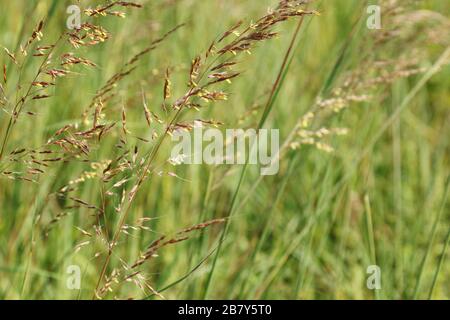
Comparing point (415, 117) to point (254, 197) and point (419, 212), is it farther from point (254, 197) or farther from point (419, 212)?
point (254, 197)

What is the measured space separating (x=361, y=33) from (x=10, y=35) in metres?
1.24

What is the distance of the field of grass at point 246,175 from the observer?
1.71 m

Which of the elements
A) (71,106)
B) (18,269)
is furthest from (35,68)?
(18,269)

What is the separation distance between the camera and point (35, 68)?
214 cm

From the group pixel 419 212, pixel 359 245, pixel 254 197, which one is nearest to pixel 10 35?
pixel 254 197

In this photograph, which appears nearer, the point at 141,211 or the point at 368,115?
the point at 141,211

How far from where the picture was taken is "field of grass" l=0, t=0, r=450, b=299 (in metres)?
1.71

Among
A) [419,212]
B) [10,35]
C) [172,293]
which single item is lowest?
[172,293]

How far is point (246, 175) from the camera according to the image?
7.57 feet

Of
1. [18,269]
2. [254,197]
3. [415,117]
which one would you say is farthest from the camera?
[415,117]

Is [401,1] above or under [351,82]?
above

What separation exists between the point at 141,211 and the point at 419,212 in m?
0.99

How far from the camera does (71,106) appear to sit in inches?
88.8
